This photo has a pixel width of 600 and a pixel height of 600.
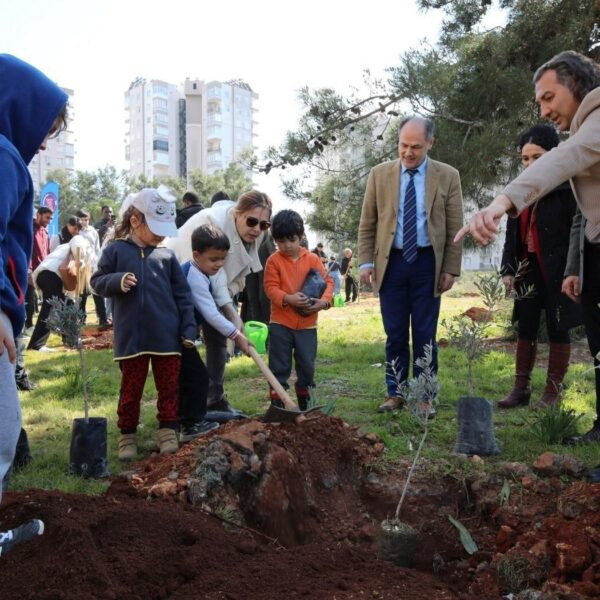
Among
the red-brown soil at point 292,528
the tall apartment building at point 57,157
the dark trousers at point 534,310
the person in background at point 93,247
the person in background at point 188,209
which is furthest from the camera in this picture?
the tall apartment building at point 57,157

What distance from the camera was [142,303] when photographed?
3830 mm

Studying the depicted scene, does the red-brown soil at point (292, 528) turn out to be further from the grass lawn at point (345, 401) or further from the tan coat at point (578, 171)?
the tan coat at point (578, 171)

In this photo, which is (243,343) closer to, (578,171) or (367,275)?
(367,275)

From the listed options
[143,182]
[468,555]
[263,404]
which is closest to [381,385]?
[263,404]

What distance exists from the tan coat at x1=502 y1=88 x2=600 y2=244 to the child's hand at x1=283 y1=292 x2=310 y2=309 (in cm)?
193

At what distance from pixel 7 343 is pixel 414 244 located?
3131 mm

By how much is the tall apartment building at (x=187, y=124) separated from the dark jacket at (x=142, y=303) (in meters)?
90.4

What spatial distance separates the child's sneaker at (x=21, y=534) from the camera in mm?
2350

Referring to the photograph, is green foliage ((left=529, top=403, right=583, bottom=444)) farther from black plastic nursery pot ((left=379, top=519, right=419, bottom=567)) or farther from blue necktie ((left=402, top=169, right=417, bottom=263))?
black plastic nursery pot ((left=379, top=519, right=419, bottom=567))

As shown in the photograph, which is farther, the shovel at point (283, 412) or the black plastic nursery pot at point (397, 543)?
the shovel at point (283, 412)

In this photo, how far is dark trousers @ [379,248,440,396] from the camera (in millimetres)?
4590

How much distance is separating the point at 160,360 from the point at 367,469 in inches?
54.1

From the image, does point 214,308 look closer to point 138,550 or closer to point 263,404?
point 263,404

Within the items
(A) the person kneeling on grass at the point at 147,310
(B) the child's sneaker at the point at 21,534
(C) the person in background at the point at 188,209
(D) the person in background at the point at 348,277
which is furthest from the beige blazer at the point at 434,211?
(D) the person in background at the point at 348,277
